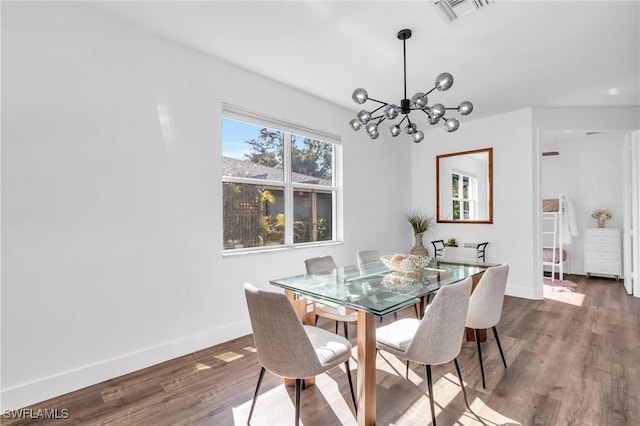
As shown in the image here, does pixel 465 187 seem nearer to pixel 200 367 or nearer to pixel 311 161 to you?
pixel 311 161

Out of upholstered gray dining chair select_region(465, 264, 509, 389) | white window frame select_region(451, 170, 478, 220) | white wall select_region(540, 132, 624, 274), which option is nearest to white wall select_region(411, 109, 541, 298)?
white window frame select_region(451, 170, 478, 220)

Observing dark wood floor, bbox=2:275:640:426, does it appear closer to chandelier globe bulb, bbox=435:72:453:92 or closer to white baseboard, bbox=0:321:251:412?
white baseboard, bbox=0:321:251:412

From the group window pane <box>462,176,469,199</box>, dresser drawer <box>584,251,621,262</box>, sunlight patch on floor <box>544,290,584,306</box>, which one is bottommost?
sunlight patch on floor <box>544,290,584,306</box>

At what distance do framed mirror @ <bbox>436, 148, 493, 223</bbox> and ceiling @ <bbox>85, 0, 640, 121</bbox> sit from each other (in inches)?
54.5

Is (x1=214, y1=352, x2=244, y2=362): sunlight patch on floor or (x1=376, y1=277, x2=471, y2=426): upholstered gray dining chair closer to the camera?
(x1=376, y1=277, x2=471, y2=426): upholstered gray dining chair

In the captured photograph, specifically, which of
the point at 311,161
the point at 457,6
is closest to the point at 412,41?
the point at 457,6

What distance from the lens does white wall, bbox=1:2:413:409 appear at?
200 centimetres

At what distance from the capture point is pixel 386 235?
508cm

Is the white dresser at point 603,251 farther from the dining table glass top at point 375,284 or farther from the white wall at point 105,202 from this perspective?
the white wall at point 105,202

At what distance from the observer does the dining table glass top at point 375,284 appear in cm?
177

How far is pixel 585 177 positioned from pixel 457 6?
18.6 ft

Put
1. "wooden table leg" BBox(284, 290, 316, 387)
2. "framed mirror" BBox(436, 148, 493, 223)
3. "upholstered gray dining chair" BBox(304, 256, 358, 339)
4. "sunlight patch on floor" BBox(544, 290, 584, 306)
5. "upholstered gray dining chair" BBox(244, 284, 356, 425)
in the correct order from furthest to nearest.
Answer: "framed mirror" BBox(436, 148, 493, 223) < "sunlight patch on floor" BBox(544, 290, 584, 306) < "upholstered gray dining chair" BBox(304, 256, 358, 339) < "wooden table leg" BBox(284, 290, 316, 387) < "upholstered gray dining chair" BBox(244, 284, 356, 425)

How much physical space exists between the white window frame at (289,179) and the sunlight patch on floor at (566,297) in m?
3.20

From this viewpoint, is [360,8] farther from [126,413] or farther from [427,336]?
[126,413]
